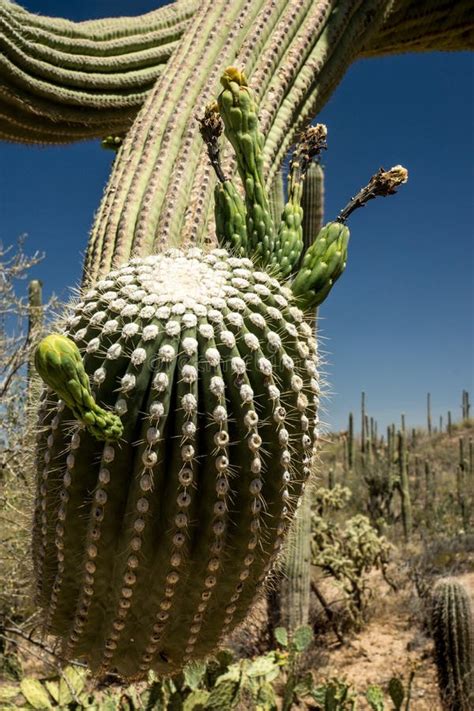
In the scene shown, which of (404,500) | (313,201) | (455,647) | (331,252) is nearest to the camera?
(331,252)

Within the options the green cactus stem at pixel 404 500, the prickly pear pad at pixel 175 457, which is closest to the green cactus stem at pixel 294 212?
the prickly pear pad at pixel 175 457

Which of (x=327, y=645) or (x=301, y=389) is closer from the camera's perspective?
(x=301, y=389)

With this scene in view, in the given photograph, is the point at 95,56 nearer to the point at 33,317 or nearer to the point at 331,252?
the point at 331,252

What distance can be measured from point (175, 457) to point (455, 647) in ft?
19.2

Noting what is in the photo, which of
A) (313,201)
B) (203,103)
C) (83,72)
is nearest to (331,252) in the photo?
(203,103)

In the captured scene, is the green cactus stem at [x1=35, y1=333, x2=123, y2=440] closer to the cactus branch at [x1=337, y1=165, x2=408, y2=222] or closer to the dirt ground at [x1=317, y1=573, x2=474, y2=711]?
the cactus branch at [x1=337, y1=165, x2=408, y2=222]

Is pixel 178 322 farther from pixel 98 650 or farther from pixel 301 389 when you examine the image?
pixel 98 650

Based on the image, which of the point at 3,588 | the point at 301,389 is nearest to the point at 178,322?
the point at 301,389

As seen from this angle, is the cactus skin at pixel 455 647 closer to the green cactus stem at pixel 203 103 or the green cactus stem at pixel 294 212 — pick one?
the green cactus stem at pixel 203 103

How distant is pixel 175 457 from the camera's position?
4.94 ft

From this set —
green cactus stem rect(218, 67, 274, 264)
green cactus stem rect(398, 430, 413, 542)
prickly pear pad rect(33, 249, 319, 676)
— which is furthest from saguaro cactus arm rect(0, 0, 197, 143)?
green cactus stem rect(398, 430, 413, 542)

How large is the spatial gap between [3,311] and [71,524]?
23.6 feet

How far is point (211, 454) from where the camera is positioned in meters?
1.52

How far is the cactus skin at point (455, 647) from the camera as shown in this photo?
6.21 meters
